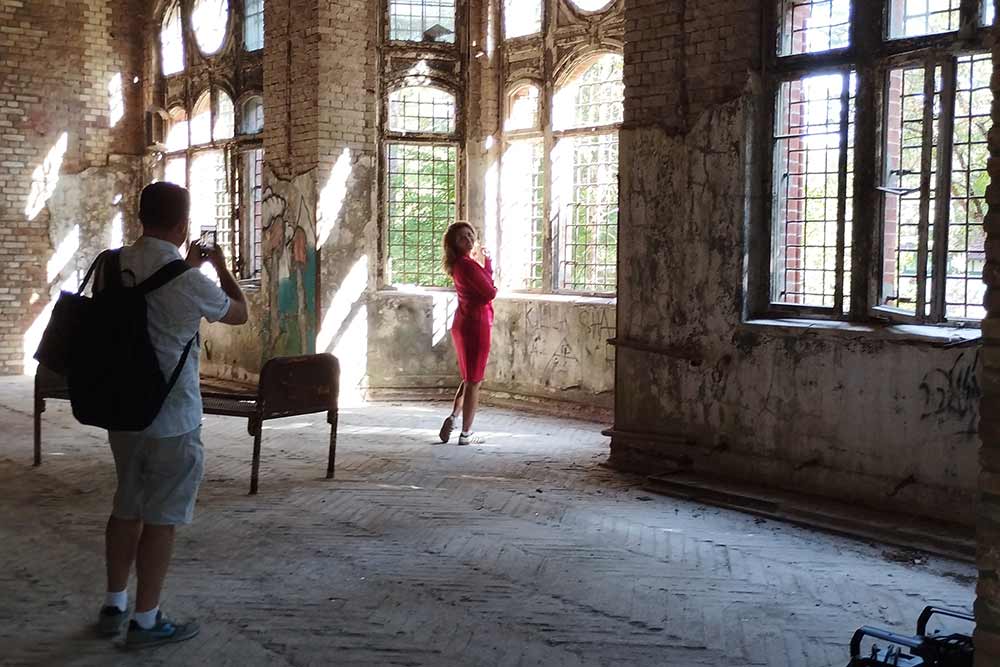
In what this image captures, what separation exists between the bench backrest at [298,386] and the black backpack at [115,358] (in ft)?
9.87

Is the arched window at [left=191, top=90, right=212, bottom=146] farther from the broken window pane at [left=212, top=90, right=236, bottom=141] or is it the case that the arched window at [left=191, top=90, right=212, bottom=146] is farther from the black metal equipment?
the black metal equipment

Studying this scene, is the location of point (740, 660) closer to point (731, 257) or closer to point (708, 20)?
point (731, 257)

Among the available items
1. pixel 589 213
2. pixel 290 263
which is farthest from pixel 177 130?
pixel 589 213

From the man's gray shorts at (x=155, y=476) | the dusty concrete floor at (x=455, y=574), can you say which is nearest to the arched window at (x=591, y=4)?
the dusty concrete floor at (x=455, y=574)

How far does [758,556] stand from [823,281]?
2.40 metres

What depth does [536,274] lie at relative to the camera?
472 inches

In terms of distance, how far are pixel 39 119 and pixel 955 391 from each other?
12915 mm

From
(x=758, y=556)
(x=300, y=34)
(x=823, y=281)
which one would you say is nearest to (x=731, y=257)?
(x=823, y=281)

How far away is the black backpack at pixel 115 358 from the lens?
13.7 ft

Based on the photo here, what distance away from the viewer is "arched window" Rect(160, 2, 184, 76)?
14.9 meters

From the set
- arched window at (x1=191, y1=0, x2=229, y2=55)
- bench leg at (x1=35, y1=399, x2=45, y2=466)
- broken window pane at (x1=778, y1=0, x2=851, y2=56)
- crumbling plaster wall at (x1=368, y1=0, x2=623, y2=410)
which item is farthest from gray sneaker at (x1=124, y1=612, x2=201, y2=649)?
arched window at (x1=191, y1=0, x2=229, y2=55)

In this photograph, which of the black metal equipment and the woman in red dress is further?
the woman in red dress

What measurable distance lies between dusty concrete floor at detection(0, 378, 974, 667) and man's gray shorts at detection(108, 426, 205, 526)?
633 millimetres

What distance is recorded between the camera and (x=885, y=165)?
6.96 meters
